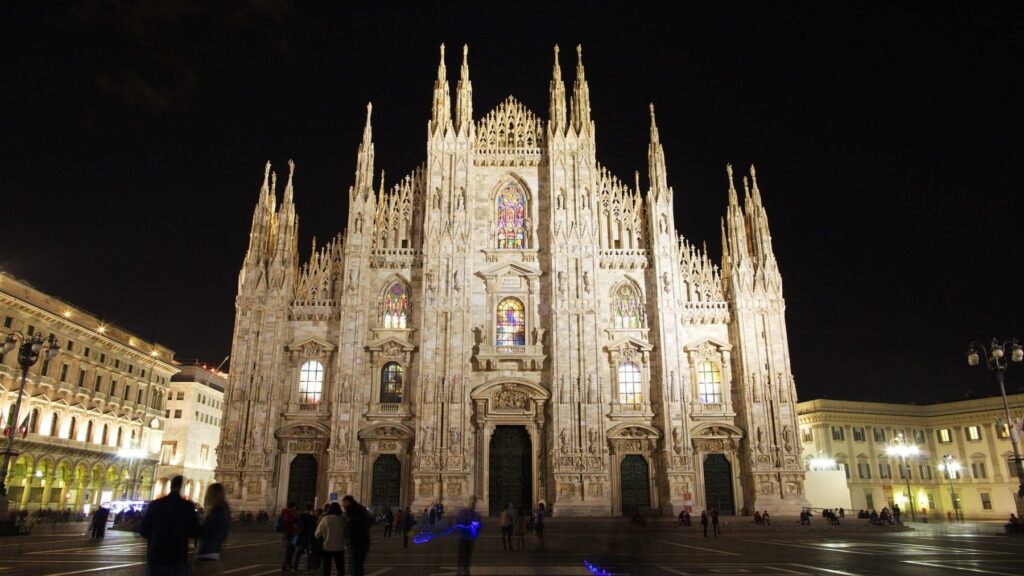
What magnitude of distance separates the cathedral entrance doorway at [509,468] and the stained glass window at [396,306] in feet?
26.8

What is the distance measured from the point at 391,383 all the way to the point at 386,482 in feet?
17.3

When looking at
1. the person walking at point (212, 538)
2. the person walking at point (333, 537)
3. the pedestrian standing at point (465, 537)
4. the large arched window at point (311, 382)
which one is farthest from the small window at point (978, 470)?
the person walking at point (212, 538)

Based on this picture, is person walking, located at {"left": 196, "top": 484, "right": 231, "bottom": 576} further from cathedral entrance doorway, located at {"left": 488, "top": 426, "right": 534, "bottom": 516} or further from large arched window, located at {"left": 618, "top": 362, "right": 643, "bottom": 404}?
large arched window, located at {"left": 618, "top": 362, "right": 643, "bottom": 404}

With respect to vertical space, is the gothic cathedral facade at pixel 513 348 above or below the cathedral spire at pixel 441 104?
below

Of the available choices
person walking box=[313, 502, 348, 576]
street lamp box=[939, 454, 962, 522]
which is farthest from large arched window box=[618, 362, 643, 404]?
street lamp box=[939, 454, 962, 522]

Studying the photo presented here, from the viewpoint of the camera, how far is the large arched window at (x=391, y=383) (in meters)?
38.8

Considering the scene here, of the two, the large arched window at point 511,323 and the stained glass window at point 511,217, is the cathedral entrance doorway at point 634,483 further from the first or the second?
the stained glass window at point 511,217

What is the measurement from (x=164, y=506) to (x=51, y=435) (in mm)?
50366

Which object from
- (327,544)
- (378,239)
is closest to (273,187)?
(378,239)

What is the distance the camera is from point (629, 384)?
128ft

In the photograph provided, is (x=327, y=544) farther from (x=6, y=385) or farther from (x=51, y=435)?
(x=51, y=435)

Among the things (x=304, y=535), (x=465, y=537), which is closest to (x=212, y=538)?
(x=465, y=537)

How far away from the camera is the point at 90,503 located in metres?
53.4

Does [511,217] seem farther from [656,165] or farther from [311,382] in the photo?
[311,382]
